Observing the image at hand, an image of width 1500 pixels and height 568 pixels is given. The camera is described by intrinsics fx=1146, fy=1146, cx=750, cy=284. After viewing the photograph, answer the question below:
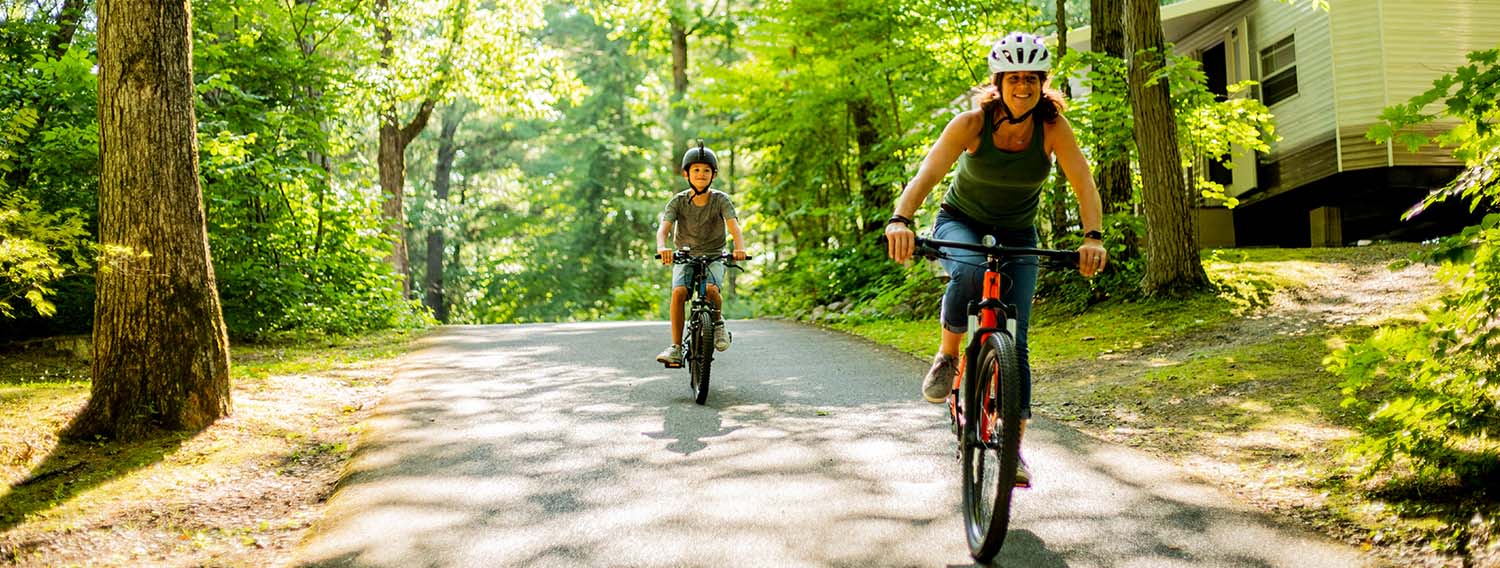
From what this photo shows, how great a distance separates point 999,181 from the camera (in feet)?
15.8

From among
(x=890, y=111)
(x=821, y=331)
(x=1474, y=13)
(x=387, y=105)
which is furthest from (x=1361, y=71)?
(x=387, y=105)

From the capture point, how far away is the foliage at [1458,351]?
14.9 ft

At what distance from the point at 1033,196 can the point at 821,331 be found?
9.80m

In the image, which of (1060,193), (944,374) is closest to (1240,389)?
(944,374)

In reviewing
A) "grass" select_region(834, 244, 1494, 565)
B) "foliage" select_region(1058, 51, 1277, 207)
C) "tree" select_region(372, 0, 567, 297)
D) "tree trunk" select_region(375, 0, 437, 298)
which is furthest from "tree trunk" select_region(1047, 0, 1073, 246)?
"tree trunk" select_region(375, 0, 437, 298)

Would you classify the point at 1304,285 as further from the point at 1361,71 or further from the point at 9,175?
the point at 9,175

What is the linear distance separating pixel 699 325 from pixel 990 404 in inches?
162

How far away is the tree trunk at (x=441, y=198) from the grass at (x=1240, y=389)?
28734mm

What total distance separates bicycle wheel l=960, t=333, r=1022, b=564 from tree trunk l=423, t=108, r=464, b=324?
115 ft

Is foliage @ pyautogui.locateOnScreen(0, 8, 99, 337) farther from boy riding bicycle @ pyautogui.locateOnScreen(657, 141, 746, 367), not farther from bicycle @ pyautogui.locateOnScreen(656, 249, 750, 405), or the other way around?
bicycle @ pyautogui.locateOnScreen(656, 249, 750, 405)

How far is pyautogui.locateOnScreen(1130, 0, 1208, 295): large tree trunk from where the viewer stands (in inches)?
458

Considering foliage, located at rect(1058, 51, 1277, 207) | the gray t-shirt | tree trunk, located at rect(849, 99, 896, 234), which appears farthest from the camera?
tree trunk, located at rect(849, 99, 896, 234)

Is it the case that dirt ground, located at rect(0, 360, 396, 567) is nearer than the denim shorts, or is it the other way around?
dirt ground, located at rect(0, 360, 396, 567)

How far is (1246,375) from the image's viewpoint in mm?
8172
